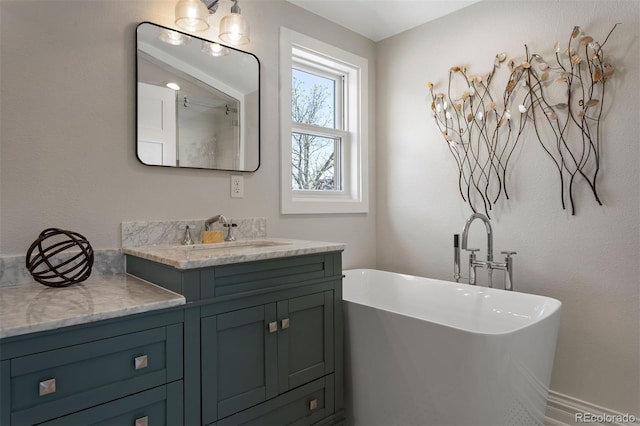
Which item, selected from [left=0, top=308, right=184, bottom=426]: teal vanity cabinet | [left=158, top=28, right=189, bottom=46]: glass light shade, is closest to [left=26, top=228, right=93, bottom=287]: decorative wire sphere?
[left=0, top=308, right=184, bottom=426]: teal vanity cabinet

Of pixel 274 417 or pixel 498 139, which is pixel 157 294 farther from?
pixel 498 139

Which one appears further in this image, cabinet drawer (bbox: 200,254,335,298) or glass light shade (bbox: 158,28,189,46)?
glass light shade (bbox: 158,28,189,46)

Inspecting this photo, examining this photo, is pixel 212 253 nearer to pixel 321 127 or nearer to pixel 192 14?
pixel 192 14

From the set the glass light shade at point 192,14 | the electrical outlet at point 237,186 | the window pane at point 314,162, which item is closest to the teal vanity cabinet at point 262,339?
the electrical outlet at point 237,186

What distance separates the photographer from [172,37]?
6.25ft

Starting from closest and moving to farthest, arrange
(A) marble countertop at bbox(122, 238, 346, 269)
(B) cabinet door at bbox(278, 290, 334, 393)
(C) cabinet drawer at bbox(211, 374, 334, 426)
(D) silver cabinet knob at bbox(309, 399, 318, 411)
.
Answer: (A) marble countertop at bbox(122, 238, 346, 269)
(C) cabinet drawer at bbox(211, 374, 334, 426)
(B) cabinet door at bbox(278, 290, 334, 393)
(D) silver cabinet knob at bbox(309, 399, 318, 411)

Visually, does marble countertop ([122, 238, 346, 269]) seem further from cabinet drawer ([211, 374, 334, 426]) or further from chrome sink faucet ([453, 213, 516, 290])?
chrome sink faucet ([453, 213, 516, 290])

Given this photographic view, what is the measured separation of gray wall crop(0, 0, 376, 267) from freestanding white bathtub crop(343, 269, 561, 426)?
106 cm

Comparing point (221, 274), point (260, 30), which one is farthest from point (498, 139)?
point (221, 274)

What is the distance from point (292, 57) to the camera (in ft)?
8.33

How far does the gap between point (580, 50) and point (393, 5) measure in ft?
3.68

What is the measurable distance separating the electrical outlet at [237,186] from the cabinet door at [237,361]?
0.82 meters

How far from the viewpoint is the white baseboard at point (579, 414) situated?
1871 mm

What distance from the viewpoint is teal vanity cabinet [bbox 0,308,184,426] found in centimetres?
99
